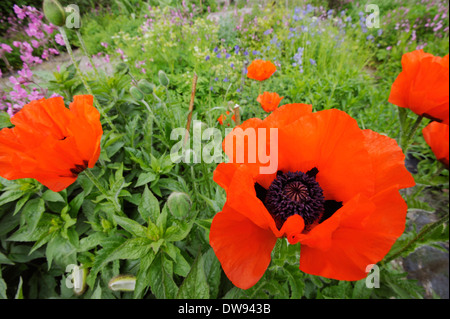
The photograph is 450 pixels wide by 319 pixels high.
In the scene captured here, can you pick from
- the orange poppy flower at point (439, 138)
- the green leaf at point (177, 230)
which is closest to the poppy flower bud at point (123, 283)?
the green leaf at point (177, 230)

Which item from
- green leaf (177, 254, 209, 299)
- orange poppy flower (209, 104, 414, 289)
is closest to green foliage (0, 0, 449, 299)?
green leaf (177, 254, 209, 299)

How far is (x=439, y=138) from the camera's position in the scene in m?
0.43

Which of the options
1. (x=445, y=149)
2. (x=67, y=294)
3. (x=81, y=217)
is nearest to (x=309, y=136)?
(x=445, y=149)

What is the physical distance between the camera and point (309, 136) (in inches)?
18.3

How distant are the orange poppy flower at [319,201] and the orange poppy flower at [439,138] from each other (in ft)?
0.26

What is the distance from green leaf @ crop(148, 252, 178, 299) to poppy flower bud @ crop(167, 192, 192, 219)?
0.16 m

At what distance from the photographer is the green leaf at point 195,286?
1.76 feet

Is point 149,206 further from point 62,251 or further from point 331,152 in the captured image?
point 331,152

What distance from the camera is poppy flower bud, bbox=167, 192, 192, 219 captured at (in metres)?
0.65

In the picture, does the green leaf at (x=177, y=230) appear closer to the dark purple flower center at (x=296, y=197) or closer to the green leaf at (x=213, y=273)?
the green leaf at (x=213, y=273)

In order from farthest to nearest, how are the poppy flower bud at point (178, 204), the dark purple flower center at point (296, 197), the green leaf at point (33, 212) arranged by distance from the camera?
the green leaf at point (33, 212) < the poppy flower bud at point (178, 204) < the dark purple flower center at point (296, 197)

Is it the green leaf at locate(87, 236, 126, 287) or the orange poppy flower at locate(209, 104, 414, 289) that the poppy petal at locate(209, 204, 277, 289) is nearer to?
the orange poppy flower at locate(209, 104, 414, 289)

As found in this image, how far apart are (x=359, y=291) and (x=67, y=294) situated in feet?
3.70
